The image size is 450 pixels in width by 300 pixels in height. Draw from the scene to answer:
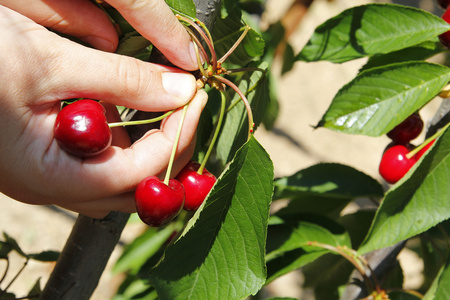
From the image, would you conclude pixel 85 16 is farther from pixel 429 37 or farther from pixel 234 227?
pixel 429 37

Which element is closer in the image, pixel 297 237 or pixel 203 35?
pixel 203 35

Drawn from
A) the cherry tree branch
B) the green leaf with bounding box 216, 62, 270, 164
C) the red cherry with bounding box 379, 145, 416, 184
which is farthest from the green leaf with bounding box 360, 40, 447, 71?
the cherry tree branch

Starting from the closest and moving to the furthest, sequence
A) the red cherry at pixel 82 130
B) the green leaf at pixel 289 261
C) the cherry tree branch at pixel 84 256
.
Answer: the red cherry at pixel 82 130, the cherry tree branch at pixel 84 256, the green leaf at pixel 289 261

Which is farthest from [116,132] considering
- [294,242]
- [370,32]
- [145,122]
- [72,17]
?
[370,32]

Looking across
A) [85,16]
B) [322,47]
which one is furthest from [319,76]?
[85,16]

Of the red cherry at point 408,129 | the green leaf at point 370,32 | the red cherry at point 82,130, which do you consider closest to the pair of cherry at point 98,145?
the red cherry at point 82,130

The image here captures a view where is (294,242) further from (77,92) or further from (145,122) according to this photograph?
(77,92)

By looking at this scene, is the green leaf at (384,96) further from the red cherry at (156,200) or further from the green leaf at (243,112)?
the red cherry at (156,200)
